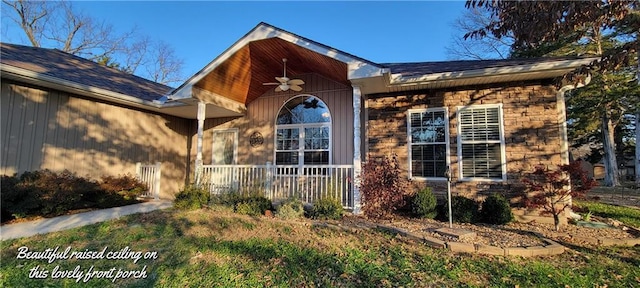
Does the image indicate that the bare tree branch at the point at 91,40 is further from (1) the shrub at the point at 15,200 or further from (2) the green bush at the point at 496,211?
(2) the green bush at the point at 496,211

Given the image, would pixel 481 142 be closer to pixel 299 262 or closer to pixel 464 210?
pixel 464 210

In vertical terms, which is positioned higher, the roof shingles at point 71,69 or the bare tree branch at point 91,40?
the bare tree branch at point 91,40

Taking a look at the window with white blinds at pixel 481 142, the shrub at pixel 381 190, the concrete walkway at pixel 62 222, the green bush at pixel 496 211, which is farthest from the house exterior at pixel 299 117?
the concrete walkway at pixel 62 222

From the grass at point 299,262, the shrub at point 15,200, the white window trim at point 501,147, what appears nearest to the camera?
the grass at point 299,262

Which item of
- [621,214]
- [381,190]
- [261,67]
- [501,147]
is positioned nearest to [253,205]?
[381,190]

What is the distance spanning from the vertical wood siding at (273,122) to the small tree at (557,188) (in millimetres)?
3971

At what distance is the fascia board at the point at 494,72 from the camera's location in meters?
5.39

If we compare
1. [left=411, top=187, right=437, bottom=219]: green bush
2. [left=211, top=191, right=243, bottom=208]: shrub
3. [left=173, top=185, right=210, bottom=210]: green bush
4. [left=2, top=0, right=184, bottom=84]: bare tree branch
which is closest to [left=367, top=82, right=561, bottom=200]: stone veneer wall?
[left=411, top=187, right=437, bottom=219]: green bush

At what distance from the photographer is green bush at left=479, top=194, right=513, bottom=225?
17.9 ft

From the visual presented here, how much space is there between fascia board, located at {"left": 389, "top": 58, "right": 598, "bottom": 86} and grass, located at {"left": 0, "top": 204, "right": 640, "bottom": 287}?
3.17 meters

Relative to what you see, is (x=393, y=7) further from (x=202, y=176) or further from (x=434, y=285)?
(x=434, y=285)

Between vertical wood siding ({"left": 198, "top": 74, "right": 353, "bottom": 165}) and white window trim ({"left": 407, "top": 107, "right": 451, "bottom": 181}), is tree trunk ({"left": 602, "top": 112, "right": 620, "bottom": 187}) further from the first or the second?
vertical wood siding ({"left": 198, "top": 74, "right": 353, "bottom": 165})

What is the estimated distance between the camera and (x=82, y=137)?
23.9ft

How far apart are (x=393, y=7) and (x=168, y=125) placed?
27.8ft
